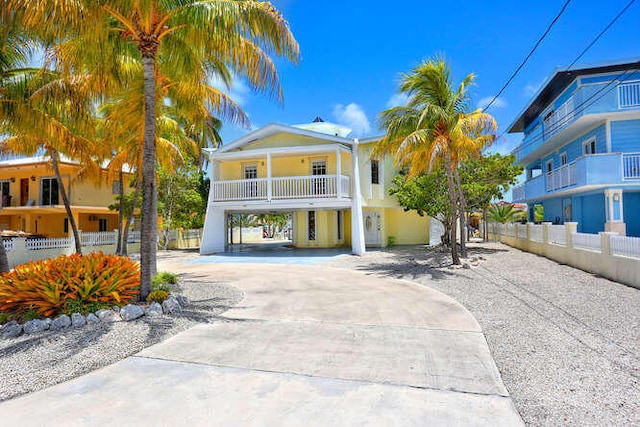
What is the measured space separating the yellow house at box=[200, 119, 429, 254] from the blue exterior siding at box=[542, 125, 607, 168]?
26.9 feet

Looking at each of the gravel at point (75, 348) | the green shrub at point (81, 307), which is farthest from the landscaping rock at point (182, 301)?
the green shrub at point (81, 307)

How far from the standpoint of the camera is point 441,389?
3.94 meters

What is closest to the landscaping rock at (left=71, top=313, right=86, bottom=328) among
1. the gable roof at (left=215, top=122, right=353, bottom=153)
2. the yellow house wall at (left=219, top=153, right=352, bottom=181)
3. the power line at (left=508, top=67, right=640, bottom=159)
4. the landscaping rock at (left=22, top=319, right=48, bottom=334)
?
the landscaping rock at (left=22, top=319, right=48, bottom=334)

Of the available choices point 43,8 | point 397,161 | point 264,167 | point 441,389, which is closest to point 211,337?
point 441,389

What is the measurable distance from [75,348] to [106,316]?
124 centimetres

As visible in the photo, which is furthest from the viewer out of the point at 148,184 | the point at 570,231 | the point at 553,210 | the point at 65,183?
the point at 65,183

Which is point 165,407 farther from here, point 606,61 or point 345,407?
point 606,61

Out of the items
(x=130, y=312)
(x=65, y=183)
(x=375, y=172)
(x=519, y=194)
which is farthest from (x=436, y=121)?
(x=65, y=183)

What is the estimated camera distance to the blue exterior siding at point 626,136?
606 inches

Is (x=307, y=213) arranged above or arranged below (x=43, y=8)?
below

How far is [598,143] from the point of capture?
1628 centimetres

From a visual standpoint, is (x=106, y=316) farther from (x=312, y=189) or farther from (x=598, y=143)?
(x=598, y=143)

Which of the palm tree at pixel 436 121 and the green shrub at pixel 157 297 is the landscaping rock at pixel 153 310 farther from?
the palm tree at pixel 436 121

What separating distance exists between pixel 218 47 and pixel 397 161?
752 cm
